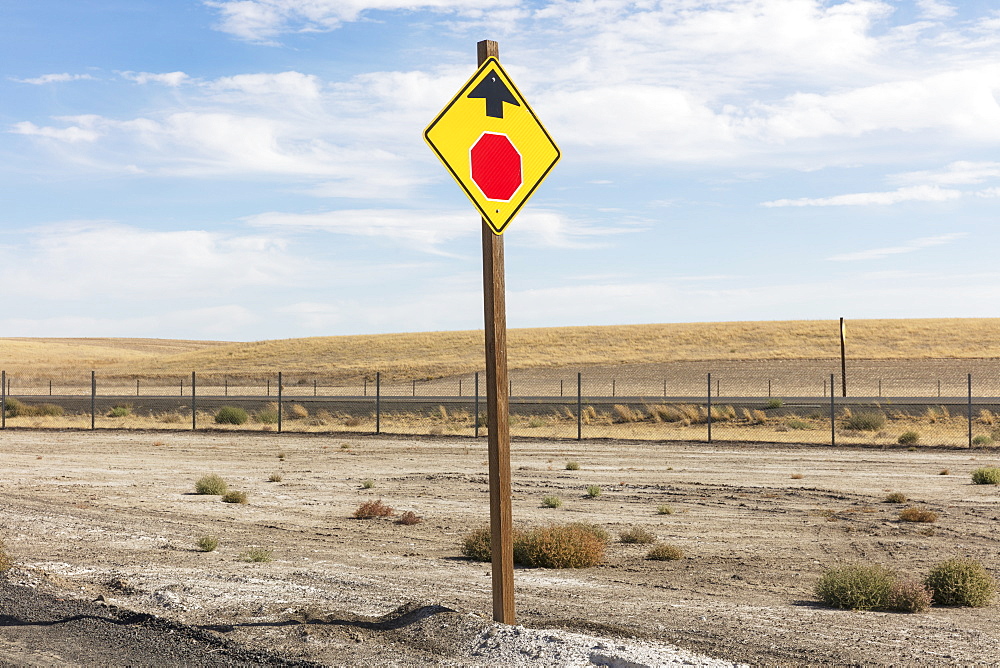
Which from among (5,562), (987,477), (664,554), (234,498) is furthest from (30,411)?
(664,554)

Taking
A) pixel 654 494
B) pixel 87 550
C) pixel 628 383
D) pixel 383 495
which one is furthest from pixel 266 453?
pixel 628 383

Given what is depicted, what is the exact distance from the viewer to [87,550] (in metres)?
12.3

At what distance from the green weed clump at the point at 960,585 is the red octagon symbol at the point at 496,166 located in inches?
235

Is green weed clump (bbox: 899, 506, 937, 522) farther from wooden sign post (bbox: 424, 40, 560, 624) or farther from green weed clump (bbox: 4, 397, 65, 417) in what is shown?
green weed clump (bbox: 4, 397, 65, 417)

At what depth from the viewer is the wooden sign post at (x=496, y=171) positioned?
7.19 meters

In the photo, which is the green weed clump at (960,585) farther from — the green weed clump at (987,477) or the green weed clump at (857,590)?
the green weed clump at (987,477)

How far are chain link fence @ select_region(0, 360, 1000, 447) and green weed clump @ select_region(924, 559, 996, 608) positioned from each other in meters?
17.3

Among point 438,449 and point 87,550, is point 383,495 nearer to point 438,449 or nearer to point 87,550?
point 87,550

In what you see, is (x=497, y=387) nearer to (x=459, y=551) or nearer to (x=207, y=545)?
(x=459, y=551)

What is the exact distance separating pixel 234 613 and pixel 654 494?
1238cm

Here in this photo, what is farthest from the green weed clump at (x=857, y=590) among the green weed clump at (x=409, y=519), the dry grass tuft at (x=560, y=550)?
the green weed clump at (x=409, y=519)

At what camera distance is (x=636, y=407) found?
167 feet

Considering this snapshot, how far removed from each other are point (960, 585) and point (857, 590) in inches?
43.9

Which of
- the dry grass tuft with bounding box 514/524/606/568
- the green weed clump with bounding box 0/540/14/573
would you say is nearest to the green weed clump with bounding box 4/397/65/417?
the green weed clump with bounding box 0/540/14/573
